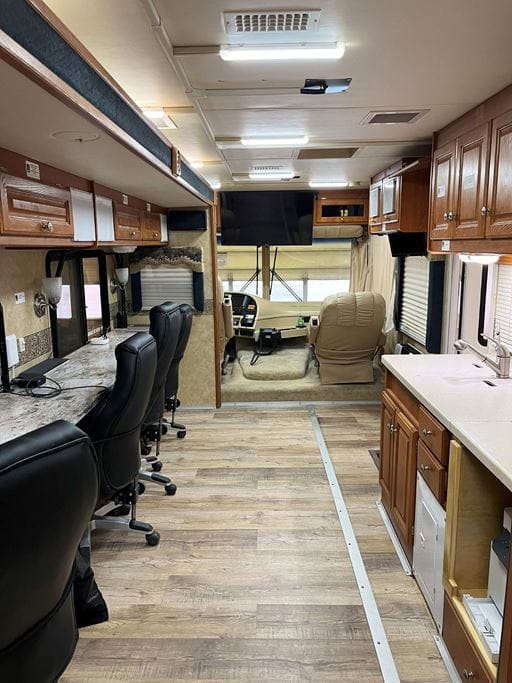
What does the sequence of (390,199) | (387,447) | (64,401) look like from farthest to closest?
(390,199), (387,447), (64,401)

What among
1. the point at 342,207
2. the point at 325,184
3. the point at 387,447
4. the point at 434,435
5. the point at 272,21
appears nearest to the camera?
the point at 272,21

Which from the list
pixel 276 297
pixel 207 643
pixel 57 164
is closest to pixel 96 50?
pixel 57 164

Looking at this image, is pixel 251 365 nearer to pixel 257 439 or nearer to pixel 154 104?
pixel 257 439

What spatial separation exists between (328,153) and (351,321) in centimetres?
172

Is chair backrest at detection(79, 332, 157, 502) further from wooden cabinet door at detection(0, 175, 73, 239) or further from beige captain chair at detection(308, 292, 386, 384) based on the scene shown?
beige captain chair at detection(308, 292, 386, 384)

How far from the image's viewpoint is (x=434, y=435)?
2.04 meters

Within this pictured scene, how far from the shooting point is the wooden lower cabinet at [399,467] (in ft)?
7.73

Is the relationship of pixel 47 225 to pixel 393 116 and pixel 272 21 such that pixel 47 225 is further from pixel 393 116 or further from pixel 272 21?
pixel 393 116

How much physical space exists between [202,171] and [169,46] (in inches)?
116

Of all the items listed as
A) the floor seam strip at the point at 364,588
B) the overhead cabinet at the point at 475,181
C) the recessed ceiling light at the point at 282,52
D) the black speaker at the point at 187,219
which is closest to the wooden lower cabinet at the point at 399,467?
the floor seam strip at the point at 364,588

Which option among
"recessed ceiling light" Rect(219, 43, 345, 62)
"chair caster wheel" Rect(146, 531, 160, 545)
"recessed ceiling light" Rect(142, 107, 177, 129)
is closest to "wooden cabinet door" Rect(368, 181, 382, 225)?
"recessed ceiling light" Rect(142, 107, 177, 129)

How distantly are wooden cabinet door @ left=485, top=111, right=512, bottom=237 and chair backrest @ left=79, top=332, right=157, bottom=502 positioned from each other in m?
1.63

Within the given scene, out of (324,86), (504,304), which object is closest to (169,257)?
(324,86)

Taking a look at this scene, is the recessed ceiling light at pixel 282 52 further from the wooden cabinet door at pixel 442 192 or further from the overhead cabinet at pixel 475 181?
the wooden cabinet door at pixel 442 192
